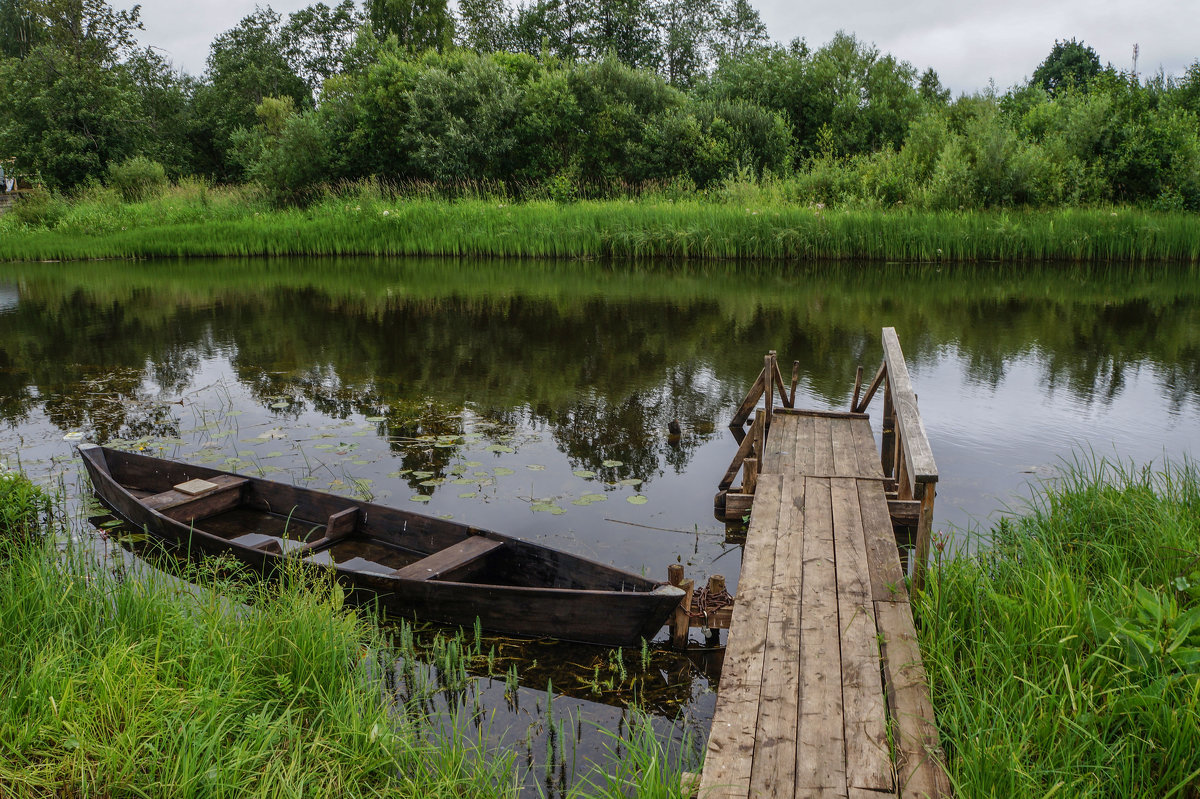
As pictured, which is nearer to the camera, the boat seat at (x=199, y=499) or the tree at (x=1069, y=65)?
the boat seat at (x=199, y=499)

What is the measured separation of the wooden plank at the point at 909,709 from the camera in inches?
115

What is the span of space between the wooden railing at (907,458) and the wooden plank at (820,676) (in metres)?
0.50

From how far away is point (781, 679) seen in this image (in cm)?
353

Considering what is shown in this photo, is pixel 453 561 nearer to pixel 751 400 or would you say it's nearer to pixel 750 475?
pixel 750 475

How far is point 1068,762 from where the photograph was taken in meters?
2.84

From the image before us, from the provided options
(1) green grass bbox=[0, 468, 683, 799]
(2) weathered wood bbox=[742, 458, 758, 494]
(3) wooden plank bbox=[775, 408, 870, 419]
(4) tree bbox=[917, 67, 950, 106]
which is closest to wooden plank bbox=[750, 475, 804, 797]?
(1) green grass bbox=[0, 468, 683, 799]

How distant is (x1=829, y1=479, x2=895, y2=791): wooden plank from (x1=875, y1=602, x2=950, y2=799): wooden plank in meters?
0.05

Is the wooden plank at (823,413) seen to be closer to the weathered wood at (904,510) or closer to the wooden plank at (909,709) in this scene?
the weathered wood at (904,510)

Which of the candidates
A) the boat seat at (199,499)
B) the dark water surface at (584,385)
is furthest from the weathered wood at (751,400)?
the boat seat at (199,499)

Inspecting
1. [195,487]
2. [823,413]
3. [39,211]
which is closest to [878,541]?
[823,413]

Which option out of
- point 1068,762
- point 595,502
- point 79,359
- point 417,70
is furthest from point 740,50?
point 1068,762

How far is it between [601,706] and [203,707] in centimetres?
181

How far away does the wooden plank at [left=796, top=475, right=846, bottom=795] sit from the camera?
296 centimetres

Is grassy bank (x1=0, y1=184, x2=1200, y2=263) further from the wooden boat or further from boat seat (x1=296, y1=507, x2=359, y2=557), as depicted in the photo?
boat seat (x1=296, y1=507, x2=359, y2=557)
